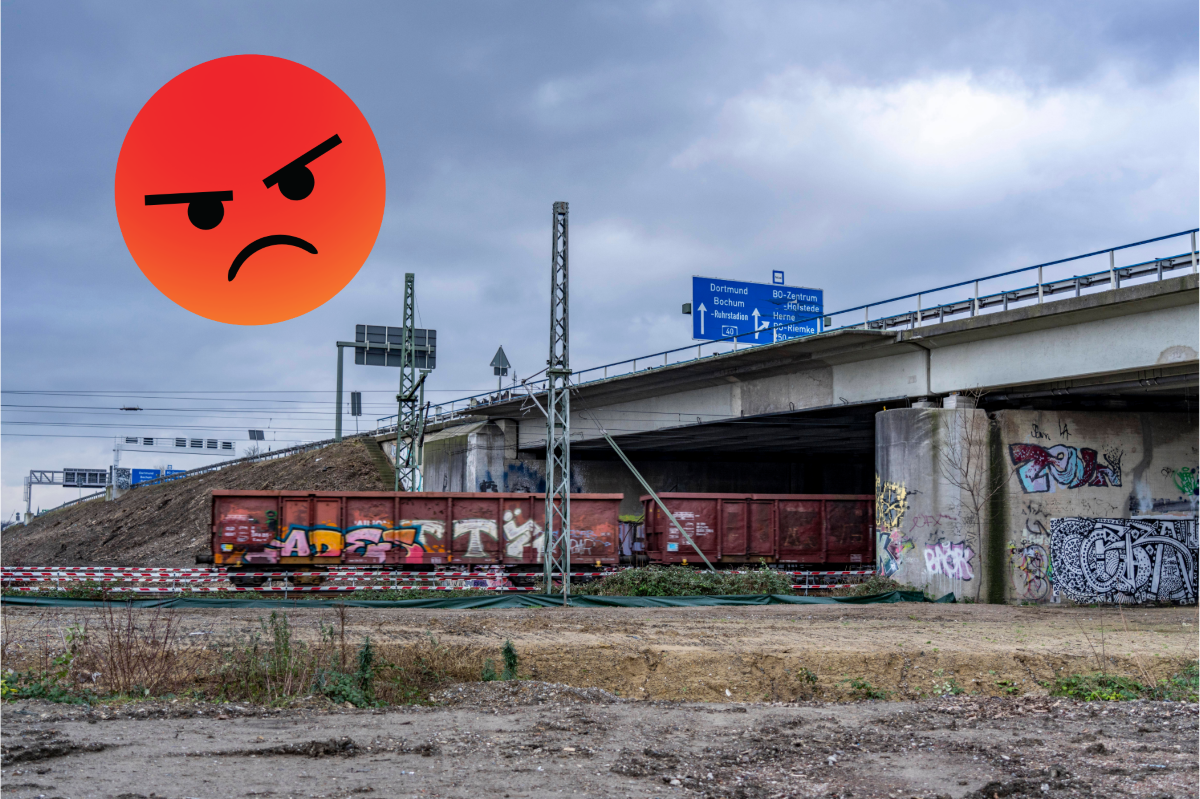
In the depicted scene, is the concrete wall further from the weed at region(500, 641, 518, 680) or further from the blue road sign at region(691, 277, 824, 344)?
the weed at region(500, 641, 518, 680)

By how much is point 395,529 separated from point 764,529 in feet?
37.6

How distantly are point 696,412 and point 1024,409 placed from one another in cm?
1239

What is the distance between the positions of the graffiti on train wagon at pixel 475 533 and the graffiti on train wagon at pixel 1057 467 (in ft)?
47.5

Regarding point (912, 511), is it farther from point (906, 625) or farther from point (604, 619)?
point (604, 619)

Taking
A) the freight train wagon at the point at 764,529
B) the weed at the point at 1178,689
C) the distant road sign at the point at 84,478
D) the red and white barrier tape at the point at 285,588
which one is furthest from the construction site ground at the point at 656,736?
Result: the distant road sign at the point at 84,478

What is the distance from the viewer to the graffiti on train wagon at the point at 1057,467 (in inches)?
965

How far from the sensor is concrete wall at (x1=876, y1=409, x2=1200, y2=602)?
960 inches

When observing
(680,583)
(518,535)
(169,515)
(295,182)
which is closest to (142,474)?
(169,515)

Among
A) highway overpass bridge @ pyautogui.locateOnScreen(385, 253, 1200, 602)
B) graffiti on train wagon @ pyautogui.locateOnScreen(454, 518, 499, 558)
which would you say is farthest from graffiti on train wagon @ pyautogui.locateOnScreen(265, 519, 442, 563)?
highway overpass bridge @ pyautogui.locateOnScreen(385, 253, 1200, 602)

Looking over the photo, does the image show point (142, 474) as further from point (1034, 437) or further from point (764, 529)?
point (1034, 437)

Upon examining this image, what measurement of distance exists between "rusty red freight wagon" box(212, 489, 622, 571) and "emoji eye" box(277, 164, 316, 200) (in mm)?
23402

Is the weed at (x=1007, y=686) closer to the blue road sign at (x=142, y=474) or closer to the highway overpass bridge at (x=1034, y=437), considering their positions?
the highway overpass bridge at (x=1034, y=437)

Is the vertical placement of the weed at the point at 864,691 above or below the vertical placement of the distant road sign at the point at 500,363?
below

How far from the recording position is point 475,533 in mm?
27750
